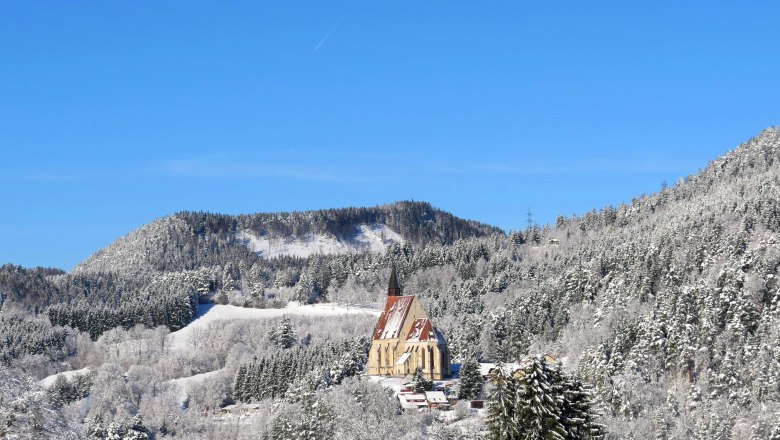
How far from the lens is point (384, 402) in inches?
4279

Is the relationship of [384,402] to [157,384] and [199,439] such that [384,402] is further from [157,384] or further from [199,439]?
[157,384]

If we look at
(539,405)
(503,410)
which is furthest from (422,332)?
(539,405)

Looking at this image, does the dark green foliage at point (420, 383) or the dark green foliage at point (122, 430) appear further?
the dark green foliage at point (420, 383)

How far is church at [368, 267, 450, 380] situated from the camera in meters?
132

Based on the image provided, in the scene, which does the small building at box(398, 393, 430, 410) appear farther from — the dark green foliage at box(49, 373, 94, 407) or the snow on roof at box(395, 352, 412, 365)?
the dark green foliage at box(49, 373, 94, 407)

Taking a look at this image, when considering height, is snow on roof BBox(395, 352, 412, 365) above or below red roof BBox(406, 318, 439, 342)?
below

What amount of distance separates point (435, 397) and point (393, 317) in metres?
26.9

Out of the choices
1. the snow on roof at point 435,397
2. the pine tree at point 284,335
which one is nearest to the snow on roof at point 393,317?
the snow on roof at point 435,397

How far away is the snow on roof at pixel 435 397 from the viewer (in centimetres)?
11479

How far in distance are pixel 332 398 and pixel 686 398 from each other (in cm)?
3663

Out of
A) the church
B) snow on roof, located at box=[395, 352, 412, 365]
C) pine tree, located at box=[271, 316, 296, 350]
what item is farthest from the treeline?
pine tree, located at box=[271, 316, 296, 350]

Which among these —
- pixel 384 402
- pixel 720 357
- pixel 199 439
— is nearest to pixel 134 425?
pixel 199 439

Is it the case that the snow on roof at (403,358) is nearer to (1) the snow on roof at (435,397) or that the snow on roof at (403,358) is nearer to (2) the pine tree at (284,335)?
(1) the snow on roof at (435,397)

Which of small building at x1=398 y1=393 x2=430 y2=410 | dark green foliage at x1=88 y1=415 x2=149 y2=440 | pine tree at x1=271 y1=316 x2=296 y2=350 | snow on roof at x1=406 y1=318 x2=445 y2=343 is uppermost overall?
pine tree at x1=271 y1=316 x2=296 y2=350
